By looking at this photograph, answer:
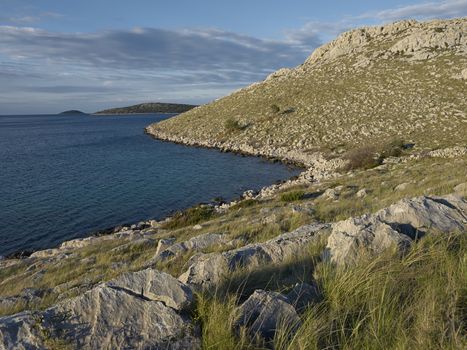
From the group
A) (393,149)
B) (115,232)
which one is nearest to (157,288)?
(115,232)

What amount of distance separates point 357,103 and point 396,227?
156ft

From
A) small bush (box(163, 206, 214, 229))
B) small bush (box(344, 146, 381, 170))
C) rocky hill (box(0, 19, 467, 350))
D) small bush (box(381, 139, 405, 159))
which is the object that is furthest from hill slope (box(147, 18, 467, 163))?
small bush (box(163, 206, 214, 229))

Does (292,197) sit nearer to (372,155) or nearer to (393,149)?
(372,155)

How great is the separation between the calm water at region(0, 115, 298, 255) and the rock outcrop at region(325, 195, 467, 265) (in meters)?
18.7

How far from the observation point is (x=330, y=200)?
1719cm

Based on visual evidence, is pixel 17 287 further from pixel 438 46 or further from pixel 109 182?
pixel 438 46

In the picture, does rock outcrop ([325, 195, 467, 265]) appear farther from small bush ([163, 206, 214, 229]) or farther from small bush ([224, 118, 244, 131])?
small bush ([224, 118, 244, 131])

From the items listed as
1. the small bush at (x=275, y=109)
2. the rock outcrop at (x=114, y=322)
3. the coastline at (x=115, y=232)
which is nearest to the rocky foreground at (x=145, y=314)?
the rock outcrop at (x=114, y=322)

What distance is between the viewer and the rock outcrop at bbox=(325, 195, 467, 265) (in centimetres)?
536

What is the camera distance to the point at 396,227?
6.25 metres

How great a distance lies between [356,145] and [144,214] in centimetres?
2387

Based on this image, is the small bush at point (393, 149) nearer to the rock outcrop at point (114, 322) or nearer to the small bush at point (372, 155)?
the small bush at point (372, 155)

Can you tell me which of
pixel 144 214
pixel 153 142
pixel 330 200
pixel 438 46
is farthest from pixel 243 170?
pixel 438 46

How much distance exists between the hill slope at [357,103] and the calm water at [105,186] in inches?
302
